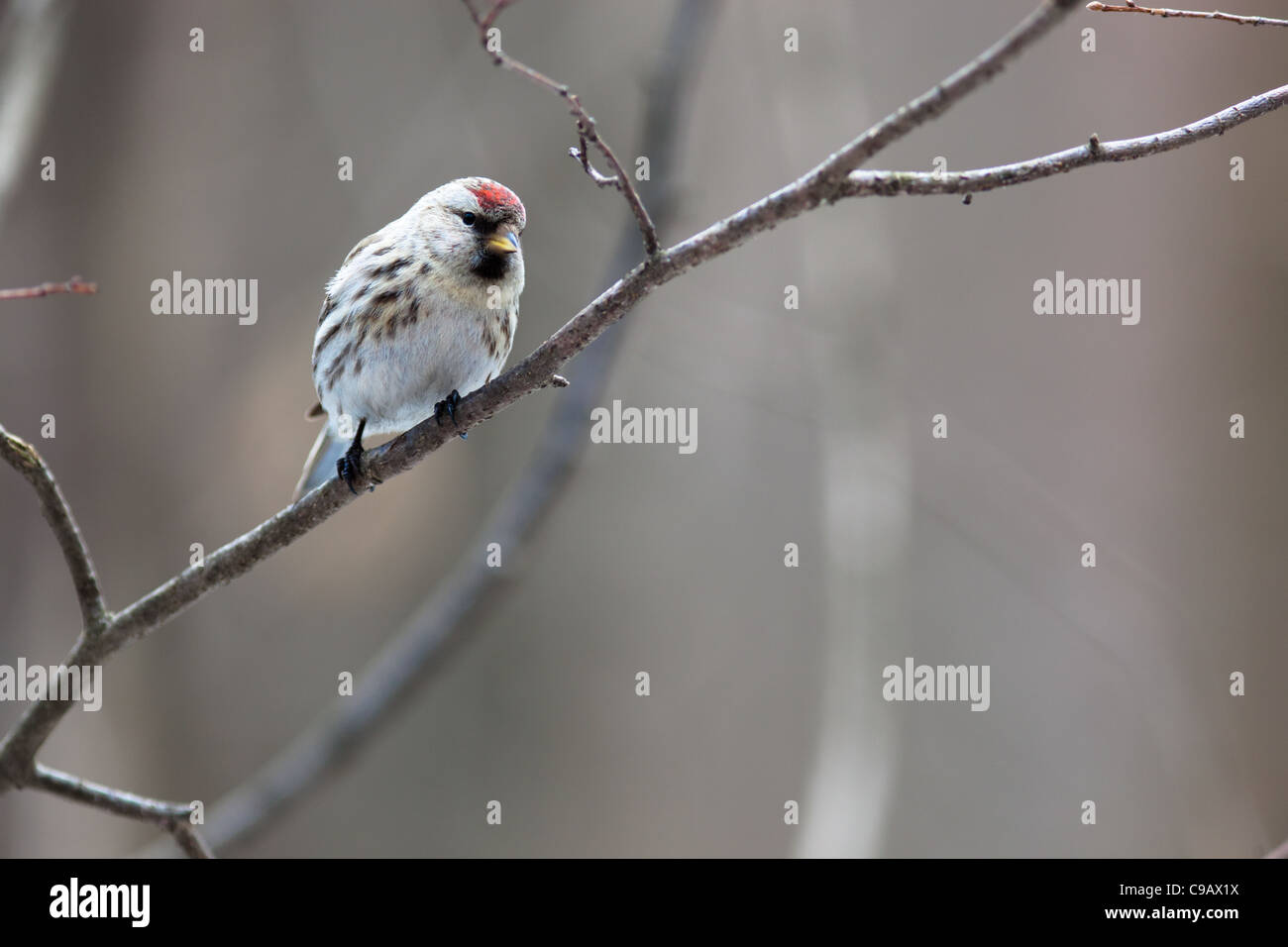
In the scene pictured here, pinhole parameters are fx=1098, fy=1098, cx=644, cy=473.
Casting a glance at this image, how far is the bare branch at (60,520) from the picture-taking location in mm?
1991

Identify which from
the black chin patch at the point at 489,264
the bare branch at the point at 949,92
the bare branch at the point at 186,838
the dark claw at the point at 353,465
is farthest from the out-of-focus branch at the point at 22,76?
the bare branch at the point at 949,92

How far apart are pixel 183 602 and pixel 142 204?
11.6 ft

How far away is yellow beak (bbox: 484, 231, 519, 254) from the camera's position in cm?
264

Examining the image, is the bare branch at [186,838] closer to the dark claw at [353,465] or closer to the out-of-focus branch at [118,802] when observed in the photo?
the out-of-focus branch at [118,802]

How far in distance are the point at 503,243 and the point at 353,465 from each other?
0.64 metres

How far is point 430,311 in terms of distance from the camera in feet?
9.14

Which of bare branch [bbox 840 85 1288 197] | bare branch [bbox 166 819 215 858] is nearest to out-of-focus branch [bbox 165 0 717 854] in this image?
bare branch [bbox 166 819 215 858]

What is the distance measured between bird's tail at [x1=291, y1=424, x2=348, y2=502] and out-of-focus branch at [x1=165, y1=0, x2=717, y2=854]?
3.55 ft

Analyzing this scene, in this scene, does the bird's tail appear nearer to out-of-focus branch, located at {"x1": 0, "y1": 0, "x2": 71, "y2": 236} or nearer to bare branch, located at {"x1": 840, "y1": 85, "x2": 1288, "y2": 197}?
out-of-focus branch, located at {"x1": 0, "y1": 0, "x2": 71, "y2": 236}

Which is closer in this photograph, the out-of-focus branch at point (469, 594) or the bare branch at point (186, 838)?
the bare branch at point (186, 838)

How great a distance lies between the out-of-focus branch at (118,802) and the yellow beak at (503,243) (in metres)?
1.41

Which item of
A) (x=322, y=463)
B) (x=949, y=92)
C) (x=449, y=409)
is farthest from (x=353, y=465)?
(x=949, y=92)

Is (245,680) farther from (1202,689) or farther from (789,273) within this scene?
(1202,689)

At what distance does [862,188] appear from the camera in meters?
1.69
